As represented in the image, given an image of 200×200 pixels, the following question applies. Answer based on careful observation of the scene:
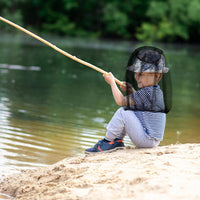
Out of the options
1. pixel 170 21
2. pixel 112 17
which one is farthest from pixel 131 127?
pixel 112 17

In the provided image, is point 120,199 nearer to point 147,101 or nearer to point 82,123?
point 147,101

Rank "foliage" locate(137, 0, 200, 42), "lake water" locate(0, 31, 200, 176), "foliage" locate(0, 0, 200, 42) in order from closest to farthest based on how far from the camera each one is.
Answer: "lake water" locate(0, 31, 200, 176) < "foliage" locate(137, 0, 200, 42) < "foliage" locate(0, 0, 200, 42)

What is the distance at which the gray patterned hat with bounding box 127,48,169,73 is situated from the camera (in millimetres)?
4633

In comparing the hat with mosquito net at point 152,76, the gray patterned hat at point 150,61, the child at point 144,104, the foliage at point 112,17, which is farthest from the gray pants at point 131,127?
the foliage at point 112,17

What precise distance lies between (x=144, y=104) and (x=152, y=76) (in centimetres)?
31

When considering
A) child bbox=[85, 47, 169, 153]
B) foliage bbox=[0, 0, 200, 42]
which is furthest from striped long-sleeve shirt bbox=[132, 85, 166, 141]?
foliage bbox=[0, 0, 200, 42]

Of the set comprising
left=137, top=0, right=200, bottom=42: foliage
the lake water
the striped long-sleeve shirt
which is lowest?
the lake water

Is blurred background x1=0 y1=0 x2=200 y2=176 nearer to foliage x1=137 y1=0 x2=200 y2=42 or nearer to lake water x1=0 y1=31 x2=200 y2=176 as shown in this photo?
lake water x1=0 y1=31 x2=200 y2=176

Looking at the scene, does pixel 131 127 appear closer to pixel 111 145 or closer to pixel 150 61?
pixel 111 145

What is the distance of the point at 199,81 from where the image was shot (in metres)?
14.5

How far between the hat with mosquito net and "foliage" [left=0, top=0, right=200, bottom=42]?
32.3 meters

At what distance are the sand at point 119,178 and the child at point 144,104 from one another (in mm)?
188

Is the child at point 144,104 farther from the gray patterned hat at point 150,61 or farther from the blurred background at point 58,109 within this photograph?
the blurred background at point 58,109

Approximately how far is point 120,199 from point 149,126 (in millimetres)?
1615
